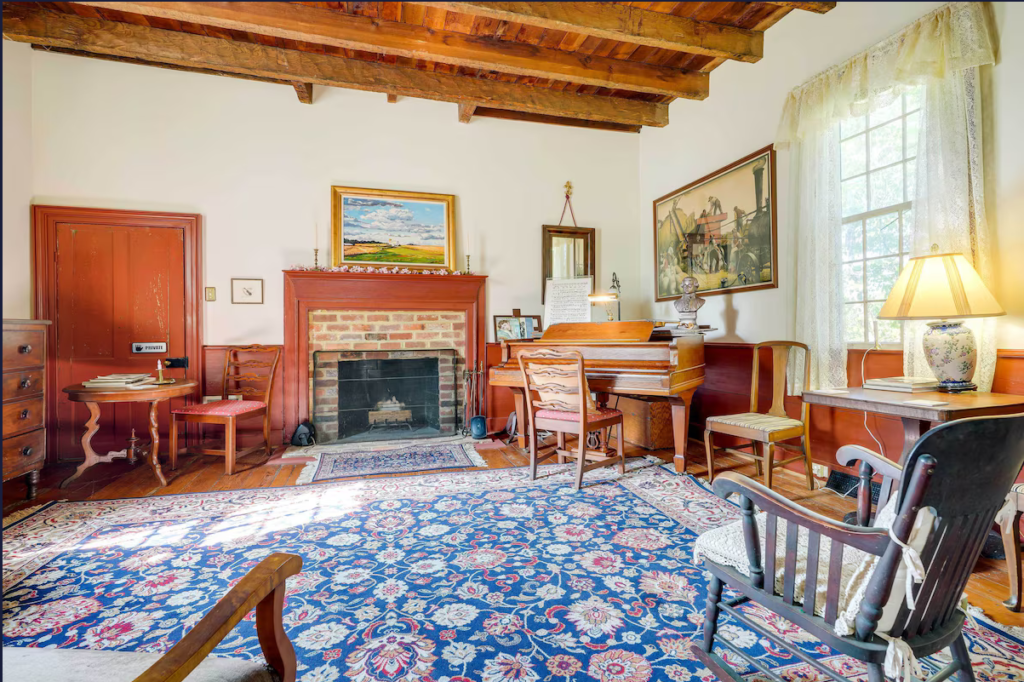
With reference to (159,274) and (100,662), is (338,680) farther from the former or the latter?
(159,274)

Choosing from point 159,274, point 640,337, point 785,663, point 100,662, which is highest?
point 159,274

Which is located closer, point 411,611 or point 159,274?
point 411,611

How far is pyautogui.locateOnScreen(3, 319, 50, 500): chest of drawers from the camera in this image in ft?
9.77

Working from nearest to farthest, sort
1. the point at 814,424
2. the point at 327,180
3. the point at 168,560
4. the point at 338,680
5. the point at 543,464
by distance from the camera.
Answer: the point at 338,680, the point at 168,560, the point at 814,424, the point at 543,464, the point at 327,180

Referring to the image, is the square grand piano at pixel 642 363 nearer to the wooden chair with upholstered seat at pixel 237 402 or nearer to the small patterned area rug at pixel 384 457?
the small patterned area rug at pixel 384 457

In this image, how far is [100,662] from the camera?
111 centimetres

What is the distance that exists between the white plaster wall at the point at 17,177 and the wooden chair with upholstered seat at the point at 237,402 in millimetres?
1546

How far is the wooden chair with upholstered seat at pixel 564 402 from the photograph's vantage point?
3.31 meters

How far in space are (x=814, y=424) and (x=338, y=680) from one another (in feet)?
11.2

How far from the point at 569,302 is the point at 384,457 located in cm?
218

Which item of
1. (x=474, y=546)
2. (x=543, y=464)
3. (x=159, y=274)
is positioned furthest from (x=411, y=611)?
(x=159, y=274)

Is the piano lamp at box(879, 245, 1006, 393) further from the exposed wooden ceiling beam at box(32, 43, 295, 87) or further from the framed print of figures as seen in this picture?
the exposed wooden ceiling beam at box(32, 43, 295, 87)

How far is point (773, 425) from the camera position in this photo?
10.5 ft

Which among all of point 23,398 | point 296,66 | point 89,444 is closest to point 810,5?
point 296,66
